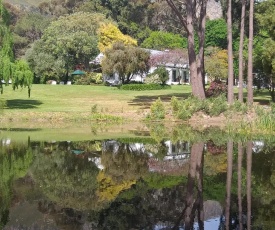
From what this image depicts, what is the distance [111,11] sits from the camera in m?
87.7

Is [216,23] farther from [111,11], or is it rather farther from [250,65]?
[250,65]

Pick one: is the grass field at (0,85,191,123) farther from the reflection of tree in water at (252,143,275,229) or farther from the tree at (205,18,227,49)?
the tree at (205,18,227,49)

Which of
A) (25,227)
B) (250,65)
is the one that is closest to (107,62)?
(250,65)

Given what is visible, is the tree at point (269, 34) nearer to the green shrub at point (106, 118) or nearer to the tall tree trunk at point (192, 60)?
the tall tree trunk at point (192, 60)

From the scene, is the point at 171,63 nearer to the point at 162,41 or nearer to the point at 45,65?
the point at 45,65

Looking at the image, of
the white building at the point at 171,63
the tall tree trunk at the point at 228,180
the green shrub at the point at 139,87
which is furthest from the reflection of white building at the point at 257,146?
the white building at the point at 171,63

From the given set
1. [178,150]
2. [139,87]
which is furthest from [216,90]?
[178,150]

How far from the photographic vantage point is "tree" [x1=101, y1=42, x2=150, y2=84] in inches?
2087

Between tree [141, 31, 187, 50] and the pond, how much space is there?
202ft

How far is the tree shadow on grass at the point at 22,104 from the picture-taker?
118 feet

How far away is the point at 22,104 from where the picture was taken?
125ft

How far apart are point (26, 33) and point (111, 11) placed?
1668 centimetres

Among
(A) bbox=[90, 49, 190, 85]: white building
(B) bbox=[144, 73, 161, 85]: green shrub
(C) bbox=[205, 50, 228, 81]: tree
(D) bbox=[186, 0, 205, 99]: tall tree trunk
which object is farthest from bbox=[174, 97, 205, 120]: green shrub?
(A) bbox=[90, 49, 190, 85]: white building

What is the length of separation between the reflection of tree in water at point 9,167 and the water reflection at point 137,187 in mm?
22
